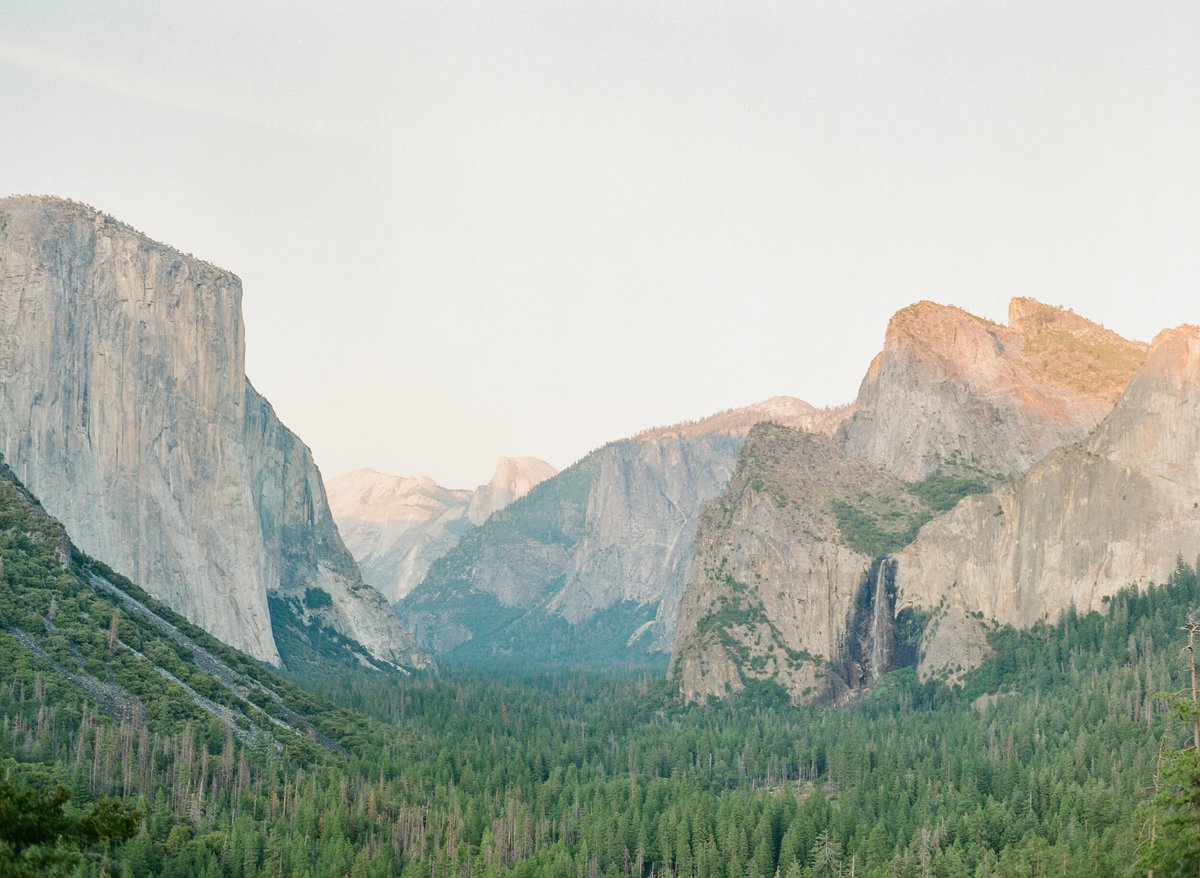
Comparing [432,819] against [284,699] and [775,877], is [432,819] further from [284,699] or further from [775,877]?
[284,699]

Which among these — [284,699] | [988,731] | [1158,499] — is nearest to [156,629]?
[284,699]

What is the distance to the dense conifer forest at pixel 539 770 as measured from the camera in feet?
397

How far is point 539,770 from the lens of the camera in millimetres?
177000

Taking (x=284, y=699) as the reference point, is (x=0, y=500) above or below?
above

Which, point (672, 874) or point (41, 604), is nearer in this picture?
point (672, 874)

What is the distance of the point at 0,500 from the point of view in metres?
174

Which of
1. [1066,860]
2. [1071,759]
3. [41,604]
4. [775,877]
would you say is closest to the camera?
[1066,860]

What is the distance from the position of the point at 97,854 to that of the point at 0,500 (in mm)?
77084

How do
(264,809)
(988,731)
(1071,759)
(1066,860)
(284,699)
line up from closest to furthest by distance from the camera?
(1066,860), (264,809), (1071,759), (988,731), (284,699)

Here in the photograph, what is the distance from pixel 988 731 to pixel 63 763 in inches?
4151

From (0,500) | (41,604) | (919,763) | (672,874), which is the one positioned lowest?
(672,874)

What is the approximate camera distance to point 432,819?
13738 cm

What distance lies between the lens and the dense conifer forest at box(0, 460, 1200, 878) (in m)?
121

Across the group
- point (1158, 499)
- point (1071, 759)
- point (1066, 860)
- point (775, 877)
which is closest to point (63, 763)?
point (775, 877)
